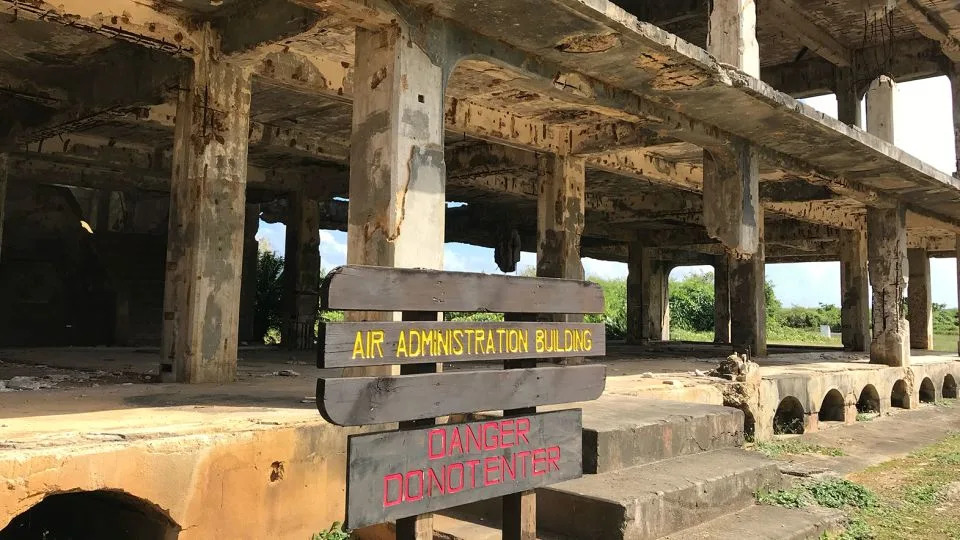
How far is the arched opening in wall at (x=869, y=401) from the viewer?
11.8 m

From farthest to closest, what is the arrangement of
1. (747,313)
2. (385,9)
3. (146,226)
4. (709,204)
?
(146,226) → (747,313) → (709,204) → (385,9)

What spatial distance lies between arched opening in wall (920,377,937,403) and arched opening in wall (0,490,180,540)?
14.2m

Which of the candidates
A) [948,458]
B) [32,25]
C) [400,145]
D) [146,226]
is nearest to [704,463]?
[400,145]

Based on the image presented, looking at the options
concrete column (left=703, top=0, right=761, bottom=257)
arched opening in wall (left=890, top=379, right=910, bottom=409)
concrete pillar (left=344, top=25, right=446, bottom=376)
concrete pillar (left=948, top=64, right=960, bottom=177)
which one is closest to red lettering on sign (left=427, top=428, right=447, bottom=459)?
concrete pillar (left=344, top=25, right=446, bottom=376)

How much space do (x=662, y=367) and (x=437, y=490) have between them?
8128mm

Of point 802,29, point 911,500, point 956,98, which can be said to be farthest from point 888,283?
point 911,500

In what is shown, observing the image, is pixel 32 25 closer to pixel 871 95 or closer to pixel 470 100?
pixel 470 100

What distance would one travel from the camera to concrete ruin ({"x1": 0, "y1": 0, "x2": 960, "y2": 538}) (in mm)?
5301

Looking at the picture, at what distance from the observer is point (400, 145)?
204 inches

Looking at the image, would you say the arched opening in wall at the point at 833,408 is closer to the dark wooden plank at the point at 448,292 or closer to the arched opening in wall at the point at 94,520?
the dark wooden plank at the point at 448,292

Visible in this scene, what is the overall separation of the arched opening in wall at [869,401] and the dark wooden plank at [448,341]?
977 centimetres

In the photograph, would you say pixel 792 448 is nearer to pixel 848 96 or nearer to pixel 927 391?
pixel 927 391

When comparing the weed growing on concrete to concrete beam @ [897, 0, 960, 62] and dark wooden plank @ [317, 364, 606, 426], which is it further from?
concrete beam @ [897, 0, 960, 62]

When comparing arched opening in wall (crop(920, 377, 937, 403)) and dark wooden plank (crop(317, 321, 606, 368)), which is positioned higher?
dark wooden plank (crop(317, 321, 606, 368))
